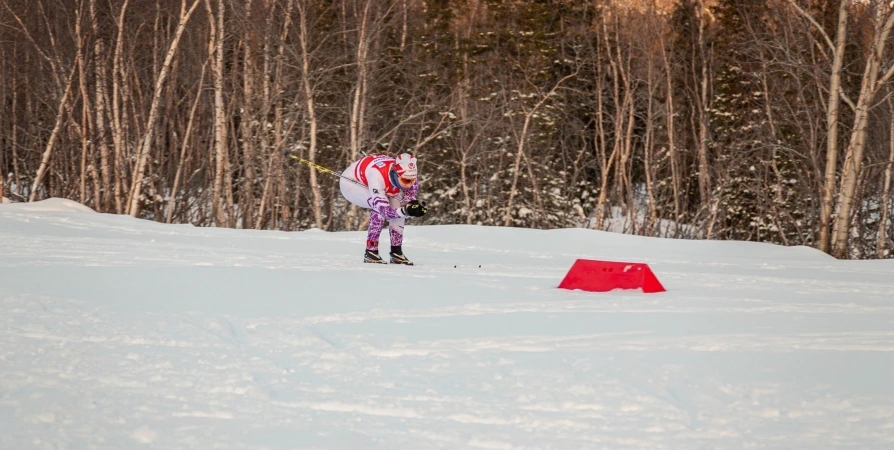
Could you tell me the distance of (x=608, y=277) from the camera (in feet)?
37.8

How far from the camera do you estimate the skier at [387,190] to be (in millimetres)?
13055

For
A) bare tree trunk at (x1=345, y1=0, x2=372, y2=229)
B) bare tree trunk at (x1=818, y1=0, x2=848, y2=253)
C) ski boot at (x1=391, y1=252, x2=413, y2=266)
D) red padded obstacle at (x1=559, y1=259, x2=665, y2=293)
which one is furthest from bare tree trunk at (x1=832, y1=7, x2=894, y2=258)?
bare tree trunk at (x1=345, y1=0, x2=372, y2=229)

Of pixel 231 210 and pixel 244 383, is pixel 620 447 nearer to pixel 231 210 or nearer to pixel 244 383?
pixel 244 383

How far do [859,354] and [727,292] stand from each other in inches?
154

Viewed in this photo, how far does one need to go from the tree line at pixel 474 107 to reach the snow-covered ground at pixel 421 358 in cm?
1549

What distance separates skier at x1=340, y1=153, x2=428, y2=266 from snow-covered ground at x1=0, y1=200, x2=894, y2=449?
742 millimetres

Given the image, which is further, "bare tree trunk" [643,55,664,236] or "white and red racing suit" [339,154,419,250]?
"bare tree trunk" [643,55,664,236]

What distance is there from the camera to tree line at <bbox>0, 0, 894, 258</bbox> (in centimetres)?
2786

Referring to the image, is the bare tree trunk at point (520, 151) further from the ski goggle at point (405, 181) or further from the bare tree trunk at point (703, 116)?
the ski goggle at point (405, 181)

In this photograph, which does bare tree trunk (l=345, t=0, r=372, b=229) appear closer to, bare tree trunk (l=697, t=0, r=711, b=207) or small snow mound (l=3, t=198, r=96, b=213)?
small snow mound (l=3, t=198, r=96, b=213)

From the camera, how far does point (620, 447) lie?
16.5 ft

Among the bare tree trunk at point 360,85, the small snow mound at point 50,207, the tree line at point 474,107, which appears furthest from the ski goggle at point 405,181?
the tree line at point 474,107

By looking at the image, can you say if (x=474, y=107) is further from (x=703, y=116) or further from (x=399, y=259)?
(x=399, y=259)

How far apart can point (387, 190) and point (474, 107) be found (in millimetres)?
20445
